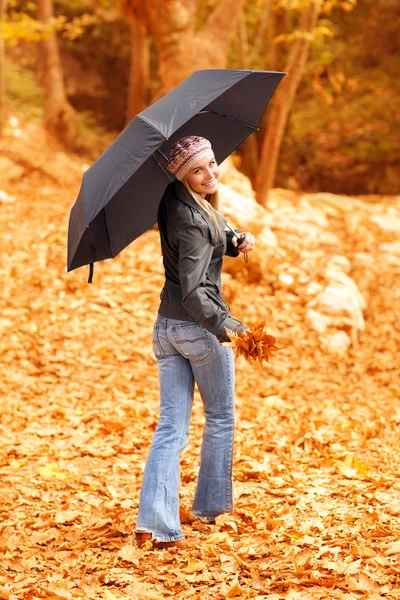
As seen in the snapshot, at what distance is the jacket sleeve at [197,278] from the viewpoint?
3617 mm

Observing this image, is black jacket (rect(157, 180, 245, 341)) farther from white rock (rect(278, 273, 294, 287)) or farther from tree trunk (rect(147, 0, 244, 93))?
tree trunk (rect(147, 0, 244, 93))

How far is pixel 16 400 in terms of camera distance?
21.6 feet

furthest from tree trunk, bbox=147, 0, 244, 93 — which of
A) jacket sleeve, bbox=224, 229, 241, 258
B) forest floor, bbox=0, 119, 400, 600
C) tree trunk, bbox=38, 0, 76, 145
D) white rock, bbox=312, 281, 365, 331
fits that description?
jacket sleeve, bbox=224, 229, 241, 258

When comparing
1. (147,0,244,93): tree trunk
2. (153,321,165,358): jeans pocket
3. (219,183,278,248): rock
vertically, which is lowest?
(153,321,165,358): jeans pocket

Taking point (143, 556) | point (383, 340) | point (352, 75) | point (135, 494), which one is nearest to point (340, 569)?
point (143, 556)

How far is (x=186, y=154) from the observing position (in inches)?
145

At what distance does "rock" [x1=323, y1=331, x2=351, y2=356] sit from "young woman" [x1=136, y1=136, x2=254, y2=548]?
13.6 ft

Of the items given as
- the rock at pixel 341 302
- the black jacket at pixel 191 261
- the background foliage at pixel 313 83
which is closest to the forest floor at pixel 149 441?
the rock at pixel 341 302

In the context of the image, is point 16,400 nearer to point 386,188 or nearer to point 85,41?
point 386,188

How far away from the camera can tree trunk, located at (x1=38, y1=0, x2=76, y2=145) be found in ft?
43.7

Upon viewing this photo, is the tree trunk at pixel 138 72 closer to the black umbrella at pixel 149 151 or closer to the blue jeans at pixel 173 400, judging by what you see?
the black umbrella at pixel 149 151

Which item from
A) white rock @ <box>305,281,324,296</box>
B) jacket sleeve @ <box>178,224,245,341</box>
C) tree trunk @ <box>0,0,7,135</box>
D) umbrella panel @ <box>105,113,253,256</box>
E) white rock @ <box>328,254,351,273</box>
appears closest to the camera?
jacket sleeve @ <box>178,224,245,341</box>

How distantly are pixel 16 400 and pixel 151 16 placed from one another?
18.6ft

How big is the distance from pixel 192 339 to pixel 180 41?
7.01 metres
